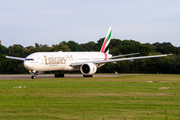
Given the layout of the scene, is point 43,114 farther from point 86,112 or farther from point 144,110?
point 144,110

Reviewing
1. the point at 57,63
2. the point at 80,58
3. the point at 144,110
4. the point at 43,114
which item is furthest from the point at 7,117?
the point at 80,58

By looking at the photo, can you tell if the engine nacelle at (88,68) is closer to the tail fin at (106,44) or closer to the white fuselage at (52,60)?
the white fuselage at (52,60)

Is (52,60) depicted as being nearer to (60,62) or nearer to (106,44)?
(60,62)

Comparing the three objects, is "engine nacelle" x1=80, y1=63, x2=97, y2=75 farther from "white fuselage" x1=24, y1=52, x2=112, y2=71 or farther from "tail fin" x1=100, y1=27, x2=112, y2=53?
"tail fin" x1=100, y1=27, x2=112, y2=53

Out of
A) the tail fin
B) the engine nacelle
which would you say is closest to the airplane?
the engine nacelle

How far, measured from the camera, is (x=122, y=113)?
42.5ft

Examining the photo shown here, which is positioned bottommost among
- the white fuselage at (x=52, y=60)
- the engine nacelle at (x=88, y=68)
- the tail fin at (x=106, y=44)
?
the engine nacelle at (x=88, y=68)

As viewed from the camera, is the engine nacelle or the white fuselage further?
the engine nacelle

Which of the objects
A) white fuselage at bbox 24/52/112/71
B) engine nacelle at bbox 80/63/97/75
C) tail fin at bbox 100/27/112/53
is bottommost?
engine nacelle at bbox 80/63/97/75

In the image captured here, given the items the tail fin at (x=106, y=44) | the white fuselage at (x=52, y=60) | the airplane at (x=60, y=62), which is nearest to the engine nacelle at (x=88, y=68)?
the airplane at (x=60, y=62)

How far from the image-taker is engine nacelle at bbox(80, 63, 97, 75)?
4381cm

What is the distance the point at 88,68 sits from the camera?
4522 cm

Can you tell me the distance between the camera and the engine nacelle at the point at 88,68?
43.8m

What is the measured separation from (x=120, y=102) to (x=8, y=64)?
6382cm
